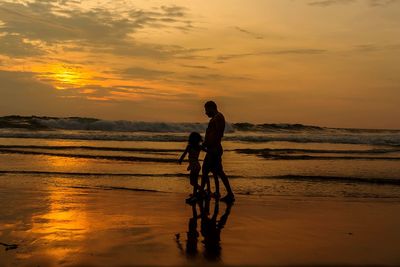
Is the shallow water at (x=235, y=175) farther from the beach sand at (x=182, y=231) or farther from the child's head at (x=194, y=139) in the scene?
the beach sand at (x=182, y=231)

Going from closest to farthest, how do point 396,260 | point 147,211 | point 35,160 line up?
point 396,260
point 147,211
point 35,160

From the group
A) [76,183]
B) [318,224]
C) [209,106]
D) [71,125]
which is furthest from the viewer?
[71,125]

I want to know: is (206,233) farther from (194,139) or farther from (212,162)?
(194,139)

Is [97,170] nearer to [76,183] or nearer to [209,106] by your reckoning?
[76,183]

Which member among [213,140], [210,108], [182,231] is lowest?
[182,231]

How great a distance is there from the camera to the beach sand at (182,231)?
5.30 metres

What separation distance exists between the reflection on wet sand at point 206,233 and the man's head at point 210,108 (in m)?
1.83

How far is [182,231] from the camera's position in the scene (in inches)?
263

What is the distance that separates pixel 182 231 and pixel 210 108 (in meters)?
3.64

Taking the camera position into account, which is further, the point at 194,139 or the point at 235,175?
the point at 235,175

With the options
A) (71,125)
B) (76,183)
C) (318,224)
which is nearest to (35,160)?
(76,183)

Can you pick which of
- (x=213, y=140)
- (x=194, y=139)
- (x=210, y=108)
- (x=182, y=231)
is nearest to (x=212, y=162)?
(x=213, y=140)

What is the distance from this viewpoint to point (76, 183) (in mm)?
11758

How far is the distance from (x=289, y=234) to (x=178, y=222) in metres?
1.71
